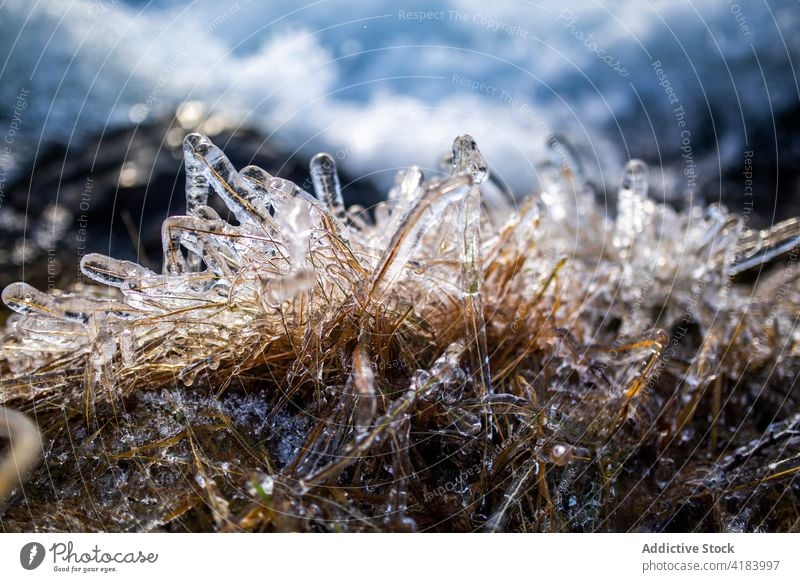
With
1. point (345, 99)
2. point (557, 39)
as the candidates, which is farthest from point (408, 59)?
point (557, 39)

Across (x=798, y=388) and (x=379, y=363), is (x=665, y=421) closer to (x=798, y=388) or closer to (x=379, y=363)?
(x=798, y=388)

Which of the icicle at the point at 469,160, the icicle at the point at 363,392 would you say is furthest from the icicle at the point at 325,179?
the icicle at the point at 363,392

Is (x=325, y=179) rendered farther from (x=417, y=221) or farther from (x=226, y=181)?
(x=417, y=221)

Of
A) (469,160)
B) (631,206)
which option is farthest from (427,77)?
(469,160)

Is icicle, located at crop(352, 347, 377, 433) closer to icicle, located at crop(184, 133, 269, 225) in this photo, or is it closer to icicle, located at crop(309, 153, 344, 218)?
icicle, located at crop(184, 133, 269, 225)

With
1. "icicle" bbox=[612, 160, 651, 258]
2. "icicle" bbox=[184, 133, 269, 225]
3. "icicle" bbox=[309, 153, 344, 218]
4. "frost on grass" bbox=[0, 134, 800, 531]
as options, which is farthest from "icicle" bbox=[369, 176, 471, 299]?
"icicle" bbox=[612, 160, 651, 258]

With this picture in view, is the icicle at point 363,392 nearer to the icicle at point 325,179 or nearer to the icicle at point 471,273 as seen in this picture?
the icicle at point 471,273
